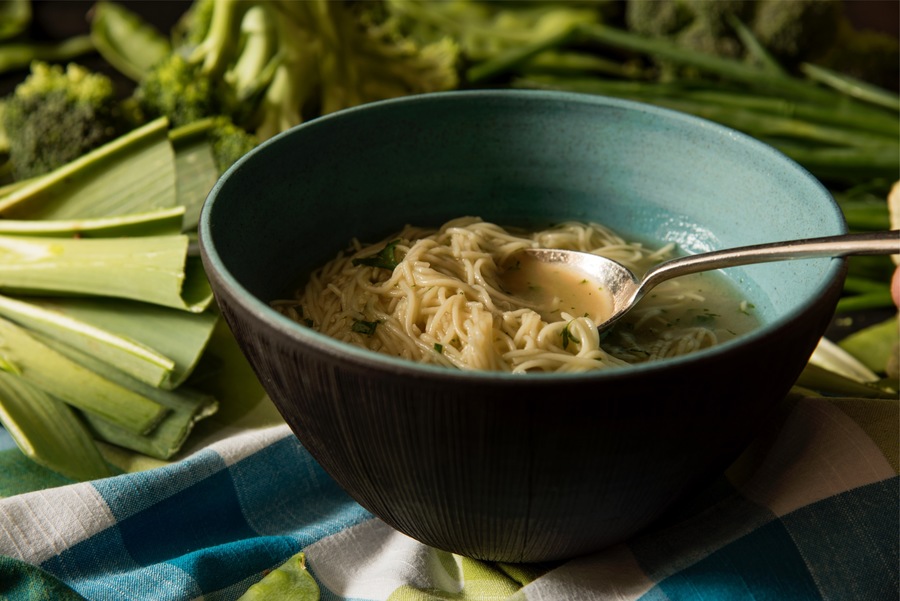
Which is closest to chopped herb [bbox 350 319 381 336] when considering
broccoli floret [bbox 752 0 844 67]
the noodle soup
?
the noodle soup

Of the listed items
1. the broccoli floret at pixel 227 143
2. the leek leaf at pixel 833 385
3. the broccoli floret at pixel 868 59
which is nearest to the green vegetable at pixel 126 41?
the broccoli floret at pixel 227 143

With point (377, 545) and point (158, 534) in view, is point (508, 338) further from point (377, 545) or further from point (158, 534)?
point (158, 534)

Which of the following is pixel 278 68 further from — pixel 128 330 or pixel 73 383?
pixel 73 383

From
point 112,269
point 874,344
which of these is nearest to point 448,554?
point 112,269

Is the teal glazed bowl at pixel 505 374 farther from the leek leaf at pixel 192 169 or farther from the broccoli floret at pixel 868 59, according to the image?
the broccoli floret at pixel 868 59

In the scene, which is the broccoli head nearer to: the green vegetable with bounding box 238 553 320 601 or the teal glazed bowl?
the teal glazed bowl

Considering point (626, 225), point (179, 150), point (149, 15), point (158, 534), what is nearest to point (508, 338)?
point (626, 225)
